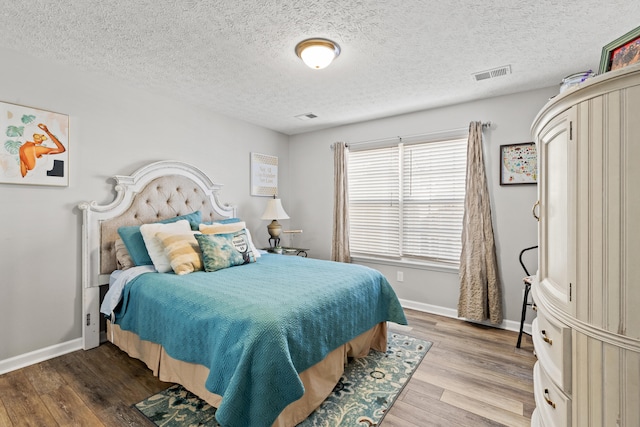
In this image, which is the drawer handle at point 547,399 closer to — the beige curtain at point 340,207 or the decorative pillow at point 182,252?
the decorative pillow at point 182,252

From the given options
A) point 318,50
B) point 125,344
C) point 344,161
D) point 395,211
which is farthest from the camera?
point 344,161

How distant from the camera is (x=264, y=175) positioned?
4.36m

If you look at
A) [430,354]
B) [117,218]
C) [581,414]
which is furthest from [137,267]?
[581,414]

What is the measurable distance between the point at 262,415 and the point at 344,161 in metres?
3.25

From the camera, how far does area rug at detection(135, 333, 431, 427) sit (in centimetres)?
174

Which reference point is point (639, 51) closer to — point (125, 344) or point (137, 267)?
point (137, 267)

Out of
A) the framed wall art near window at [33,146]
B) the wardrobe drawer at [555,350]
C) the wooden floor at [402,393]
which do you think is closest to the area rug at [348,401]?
the wooden floor at [402,393]

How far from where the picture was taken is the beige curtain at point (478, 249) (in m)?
3.09

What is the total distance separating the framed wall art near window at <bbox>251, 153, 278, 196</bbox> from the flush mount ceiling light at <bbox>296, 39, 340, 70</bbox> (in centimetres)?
220

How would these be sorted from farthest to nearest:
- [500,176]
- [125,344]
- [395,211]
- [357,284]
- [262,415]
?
[395,211]
[500,176]
[125,344]
[357,284]
[262,415]

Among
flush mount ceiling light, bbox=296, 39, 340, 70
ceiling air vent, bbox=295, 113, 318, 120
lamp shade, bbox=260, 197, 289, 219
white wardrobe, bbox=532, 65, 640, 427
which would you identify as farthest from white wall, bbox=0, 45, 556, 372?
white wardrobe, bbox=532, 65, 640, 427

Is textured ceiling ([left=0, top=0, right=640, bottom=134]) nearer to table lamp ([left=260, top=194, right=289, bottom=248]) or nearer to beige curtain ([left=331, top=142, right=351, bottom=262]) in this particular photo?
beige curtain ([left=331, top=142, right=351, bottom=262])

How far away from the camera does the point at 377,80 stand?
9.00 ft

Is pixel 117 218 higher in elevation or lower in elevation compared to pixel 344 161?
lower
